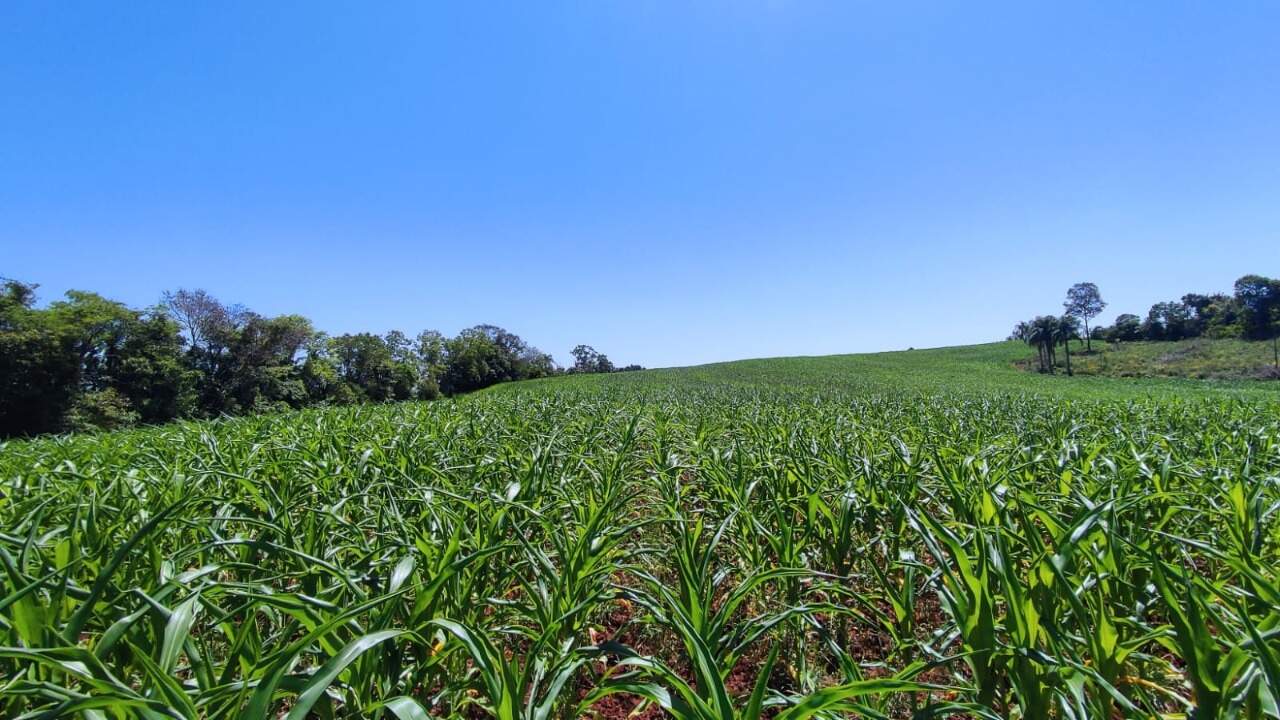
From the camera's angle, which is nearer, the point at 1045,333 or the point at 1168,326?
the point at 1045,333

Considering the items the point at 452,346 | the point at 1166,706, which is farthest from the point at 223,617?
the point at 452,346

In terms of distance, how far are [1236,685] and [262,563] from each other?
2893 mm

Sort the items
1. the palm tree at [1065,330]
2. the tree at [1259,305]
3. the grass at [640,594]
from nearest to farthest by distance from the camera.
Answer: the grass at [640,594] < the palm tree at [1065,330] < the tree at [1259,305]

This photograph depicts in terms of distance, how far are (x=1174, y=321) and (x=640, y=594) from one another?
9083cm

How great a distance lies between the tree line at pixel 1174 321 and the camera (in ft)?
152

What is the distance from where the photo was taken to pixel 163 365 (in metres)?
31.8

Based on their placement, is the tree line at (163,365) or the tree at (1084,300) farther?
the tree at (1084,300)

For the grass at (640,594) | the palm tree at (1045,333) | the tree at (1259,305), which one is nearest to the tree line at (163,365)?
the grass at (640,594)

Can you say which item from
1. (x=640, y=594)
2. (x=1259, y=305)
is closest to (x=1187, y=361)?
(x=1259, y=305)

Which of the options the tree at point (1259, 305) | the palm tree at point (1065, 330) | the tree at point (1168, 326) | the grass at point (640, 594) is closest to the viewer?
the grass at point (640, 594)

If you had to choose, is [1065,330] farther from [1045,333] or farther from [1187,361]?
[1187,361]

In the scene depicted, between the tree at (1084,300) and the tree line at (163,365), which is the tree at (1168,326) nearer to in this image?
the tree at (1084,300)

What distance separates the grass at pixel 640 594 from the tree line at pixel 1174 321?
5564 centimetres

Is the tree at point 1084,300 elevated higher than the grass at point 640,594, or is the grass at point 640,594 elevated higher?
the tree at point 1084,300
